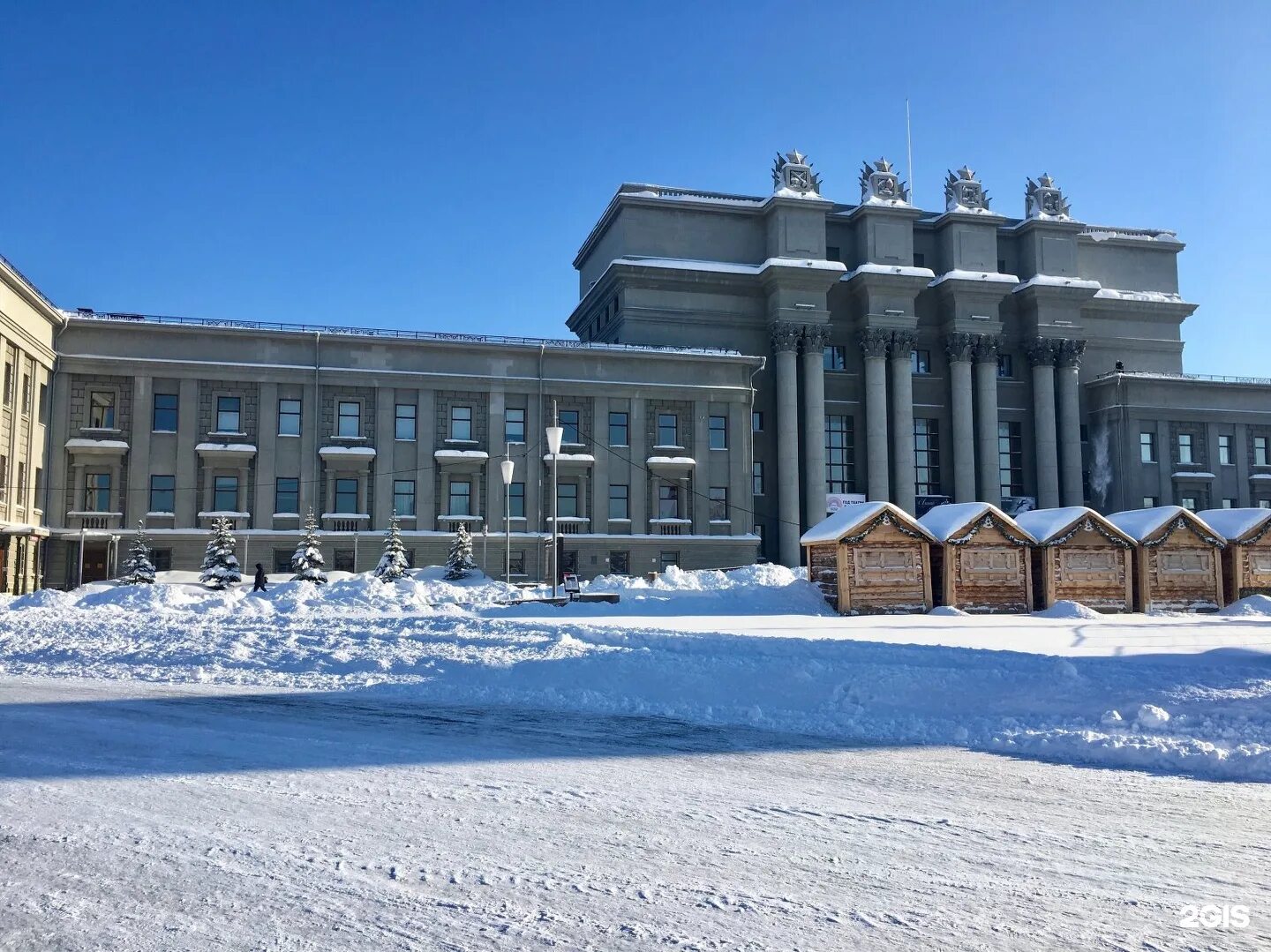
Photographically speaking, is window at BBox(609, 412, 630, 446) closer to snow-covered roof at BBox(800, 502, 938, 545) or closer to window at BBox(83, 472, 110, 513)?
snow-covered roof at BBox(800, 502, 938, 545)

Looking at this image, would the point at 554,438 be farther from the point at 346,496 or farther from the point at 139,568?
the point at 346,496

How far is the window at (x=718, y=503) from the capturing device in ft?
174

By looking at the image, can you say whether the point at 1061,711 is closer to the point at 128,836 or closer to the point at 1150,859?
the point at 1150,859

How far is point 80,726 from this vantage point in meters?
10.5

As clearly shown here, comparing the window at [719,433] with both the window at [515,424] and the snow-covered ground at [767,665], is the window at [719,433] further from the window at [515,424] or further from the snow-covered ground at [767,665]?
the snow-covered ground at [767,665]

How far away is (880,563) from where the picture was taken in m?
28.8

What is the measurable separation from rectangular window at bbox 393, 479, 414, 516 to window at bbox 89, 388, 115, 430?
13.1m

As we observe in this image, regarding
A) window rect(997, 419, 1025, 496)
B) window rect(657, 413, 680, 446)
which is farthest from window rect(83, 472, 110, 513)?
window rect(997, 419, 1025, 496)

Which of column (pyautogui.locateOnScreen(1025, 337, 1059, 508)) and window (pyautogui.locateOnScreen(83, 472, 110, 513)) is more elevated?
column (pyautogui.locateOnScreen(1025, 337, 1059, 508))

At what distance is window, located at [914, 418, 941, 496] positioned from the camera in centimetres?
6275

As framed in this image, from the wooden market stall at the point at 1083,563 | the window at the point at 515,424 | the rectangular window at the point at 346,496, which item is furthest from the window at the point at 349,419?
the wooden market stall at the point at 1083,563

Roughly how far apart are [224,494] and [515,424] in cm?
1436

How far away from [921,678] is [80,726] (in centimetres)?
970

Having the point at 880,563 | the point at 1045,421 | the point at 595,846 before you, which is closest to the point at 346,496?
the point at 880,563
